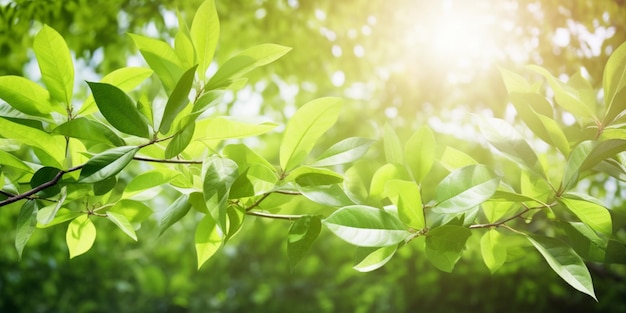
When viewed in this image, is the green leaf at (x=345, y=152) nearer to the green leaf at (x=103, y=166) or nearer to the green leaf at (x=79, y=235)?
the green leaf at (x=103, y=166)

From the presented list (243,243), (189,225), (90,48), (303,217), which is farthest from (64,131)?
(189,225)

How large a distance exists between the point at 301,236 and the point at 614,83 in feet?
1.69

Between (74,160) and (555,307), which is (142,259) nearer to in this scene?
(555,307)

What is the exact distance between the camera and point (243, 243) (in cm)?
532

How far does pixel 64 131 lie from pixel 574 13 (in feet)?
8.75

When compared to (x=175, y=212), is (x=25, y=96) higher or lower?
higher

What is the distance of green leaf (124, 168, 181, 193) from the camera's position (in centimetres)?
69

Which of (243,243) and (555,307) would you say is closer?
(555,307)

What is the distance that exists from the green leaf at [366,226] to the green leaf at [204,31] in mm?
280

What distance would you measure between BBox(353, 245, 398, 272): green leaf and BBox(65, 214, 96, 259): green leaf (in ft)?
1.45

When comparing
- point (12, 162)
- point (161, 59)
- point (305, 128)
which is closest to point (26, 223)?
point (12, 162)

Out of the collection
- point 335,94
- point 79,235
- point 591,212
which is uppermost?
point 591,212

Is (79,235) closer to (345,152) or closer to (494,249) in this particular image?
(345,152)

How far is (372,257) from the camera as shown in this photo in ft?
2.27
